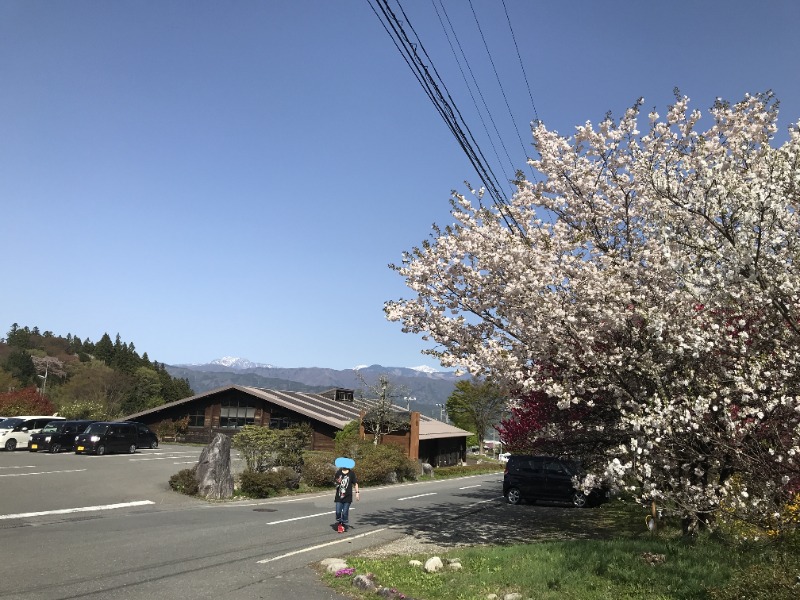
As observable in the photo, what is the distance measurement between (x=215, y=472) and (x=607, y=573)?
51.0 feet

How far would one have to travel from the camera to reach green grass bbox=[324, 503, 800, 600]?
709cm

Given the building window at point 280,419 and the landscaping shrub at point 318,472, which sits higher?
the building window at point 280,419

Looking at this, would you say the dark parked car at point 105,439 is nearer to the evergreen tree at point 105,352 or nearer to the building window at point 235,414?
the building window at point 235,414

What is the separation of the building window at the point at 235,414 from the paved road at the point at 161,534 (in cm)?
2348

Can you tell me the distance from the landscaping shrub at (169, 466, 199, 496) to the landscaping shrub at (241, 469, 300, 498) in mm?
1889

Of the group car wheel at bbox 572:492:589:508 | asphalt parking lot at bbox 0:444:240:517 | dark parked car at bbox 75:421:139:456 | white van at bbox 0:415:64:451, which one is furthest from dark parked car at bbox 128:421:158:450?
car wheel at bbox 572:492:589:508

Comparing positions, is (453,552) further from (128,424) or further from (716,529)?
(128,424)

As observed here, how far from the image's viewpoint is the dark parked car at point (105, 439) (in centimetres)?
3181

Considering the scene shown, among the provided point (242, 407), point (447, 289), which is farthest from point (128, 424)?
point (447, 289)

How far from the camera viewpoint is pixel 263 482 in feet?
72.3

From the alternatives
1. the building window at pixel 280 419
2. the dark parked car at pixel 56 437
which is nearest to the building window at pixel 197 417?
the building window at pixel 280 419

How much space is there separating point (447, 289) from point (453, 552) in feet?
18.5

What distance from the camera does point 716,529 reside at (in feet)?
40.3

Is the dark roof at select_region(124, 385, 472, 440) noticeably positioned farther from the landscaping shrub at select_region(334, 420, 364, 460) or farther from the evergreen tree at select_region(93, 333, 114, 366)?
the evergreen tree at select_region(93, 333, 114, 366)
